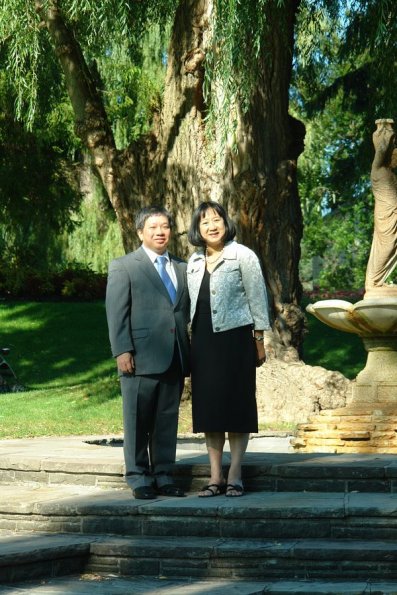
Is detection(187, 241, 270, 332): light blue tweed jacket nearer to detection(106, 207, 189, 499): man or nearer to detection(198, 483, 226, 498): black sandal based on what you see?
detection(106, 207, 189, 499): man

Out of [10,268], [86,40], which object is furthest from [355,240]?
[86,40]

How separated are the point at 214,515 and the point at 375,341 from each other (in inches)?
154

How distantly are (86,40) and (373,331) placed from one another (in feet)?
23.5

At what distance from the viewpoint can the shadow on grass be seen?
2030cm

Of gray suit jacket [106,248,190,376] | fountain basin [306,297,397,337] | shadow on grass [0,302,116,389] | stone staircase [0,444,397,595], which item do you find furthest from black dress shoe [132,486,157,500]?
shadow on grass [0,302,116,389]

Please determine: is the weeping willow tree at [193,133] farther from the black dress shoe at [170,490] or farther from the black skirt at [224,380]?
the black dress shoe at [170,490]

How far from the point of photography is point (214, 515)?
6.96 metres

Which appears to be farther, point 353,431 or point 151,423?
point 353,431

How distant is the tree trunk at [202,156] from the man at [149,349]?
7.06m

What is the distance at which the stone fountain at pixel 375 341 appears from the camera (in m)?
10.0

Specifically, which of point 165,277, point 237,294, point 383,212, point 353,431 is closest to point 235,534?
point 237,294

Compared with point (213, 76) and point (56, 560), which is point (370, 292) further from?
point (56, 560)

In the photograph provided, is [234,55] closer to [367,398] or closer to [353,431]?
[367,398]

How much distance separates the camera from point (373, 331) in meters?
10.3
